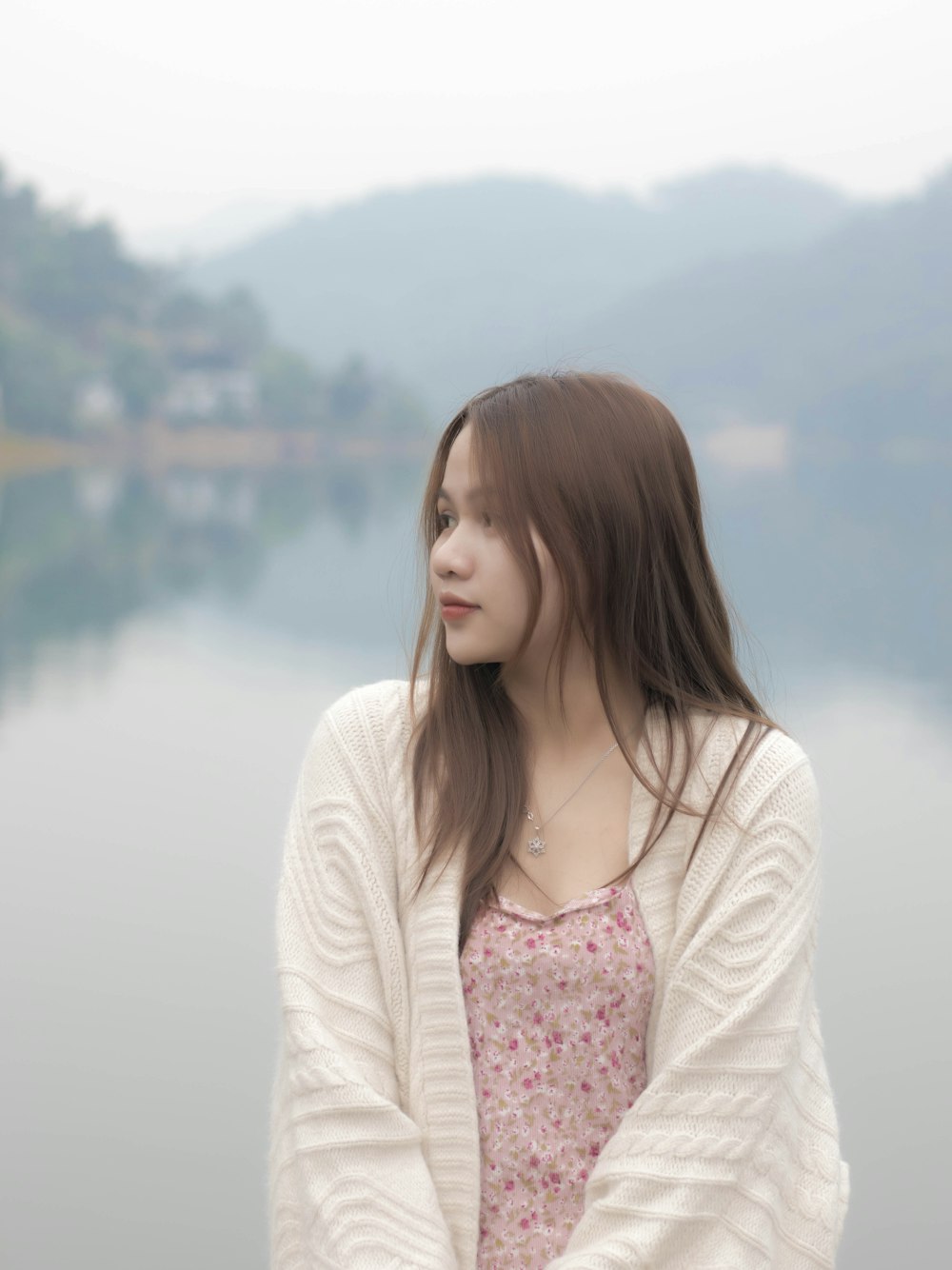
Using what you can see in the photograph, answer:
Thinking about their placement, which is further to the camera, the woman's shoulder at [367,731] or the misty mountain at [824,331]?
the misty mountain at [824,331]

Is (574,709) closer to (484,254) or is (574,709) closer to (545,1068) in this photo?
(545,1068)

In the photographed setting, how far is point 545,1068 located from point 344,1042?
0.16 m

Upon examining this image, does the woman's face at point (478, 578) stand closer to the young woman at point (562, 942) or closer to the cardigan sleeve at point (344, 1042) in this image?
the young woman at point (562, 942)

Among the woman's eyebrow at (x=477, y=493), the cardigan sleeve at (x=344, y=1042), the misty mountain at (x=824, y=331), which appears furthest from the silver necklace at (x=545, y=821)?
the misty mountain at (x=824, y=331)

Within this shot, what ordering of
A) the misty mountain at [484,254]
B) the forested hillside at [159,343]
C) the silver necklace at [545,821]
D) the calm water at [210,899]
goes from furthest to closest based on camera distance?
the misty mountain at [484,254]
the forested hillside at [159,343]
the calm water at [210,899]
the silver necklace at [545,821]

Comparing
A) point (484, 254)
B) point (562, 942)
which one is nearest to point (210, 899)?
point (562, 942)

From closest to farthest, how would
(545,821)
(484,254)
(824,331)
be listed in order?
1. (545,821)
2. (824,331)
3. (484,254)

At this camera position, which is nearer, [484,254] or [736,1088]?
[736,1088]

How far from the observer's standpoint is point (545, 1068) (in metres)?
1.28

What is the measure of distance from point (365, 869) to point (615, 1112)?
0.27 meters

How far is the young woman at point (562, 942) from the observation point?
1233 millimetres

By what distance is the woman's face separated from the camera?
1.30 metres

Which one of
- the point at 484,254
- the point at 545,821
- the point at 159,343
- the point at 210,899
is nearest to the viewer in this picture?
the point at 545,821

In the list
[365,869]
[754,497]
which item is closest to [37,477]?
[754,497]
